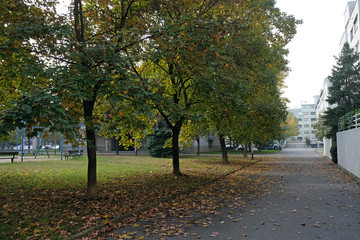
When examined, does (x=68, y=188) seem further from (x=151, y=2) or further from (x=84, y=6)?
(x=151, y=2)

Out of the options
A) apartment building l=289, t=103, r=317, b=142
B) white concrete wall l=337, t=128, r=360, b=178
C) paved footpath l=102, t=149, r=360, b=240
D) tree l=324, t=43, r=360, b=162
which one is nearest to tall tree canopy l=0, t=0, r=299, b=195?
paved footpath l=102, t=149, r=360, b=240

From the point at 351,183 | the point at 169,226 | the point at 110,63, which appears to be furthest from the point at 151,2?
the point at 351,183

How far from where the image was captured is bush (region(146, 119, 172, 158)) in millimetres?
31250

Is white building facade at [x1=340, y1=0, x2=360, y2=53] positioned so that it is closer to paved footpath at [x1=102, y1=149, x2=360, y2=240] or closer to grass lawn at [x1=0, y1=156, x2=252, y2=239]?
paved footpath at [x1=102, y1=149, x2=360, y2=240]

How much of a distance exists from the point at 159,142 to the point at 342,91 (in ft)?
58.5

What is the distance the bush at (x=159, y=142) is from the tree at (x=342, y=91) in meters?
15.3

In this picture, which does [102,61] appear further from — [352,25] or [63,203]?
[352,25]

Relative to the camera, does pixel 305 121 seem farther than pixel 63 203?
Yes

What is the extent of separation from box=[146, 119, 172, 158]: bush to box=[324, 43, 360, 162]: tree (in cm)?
1531

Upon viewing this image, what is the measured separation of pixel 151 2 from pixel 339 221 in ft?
31.7

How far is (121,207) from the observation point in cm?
765

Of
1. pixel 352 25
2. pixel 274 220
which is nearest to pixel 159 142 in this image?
pixel 274 220

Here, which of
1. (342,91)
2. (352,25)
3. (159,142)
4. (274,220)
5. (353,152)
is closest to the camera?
(274,220)

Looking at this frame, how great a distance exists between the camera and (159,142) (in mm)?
31703
